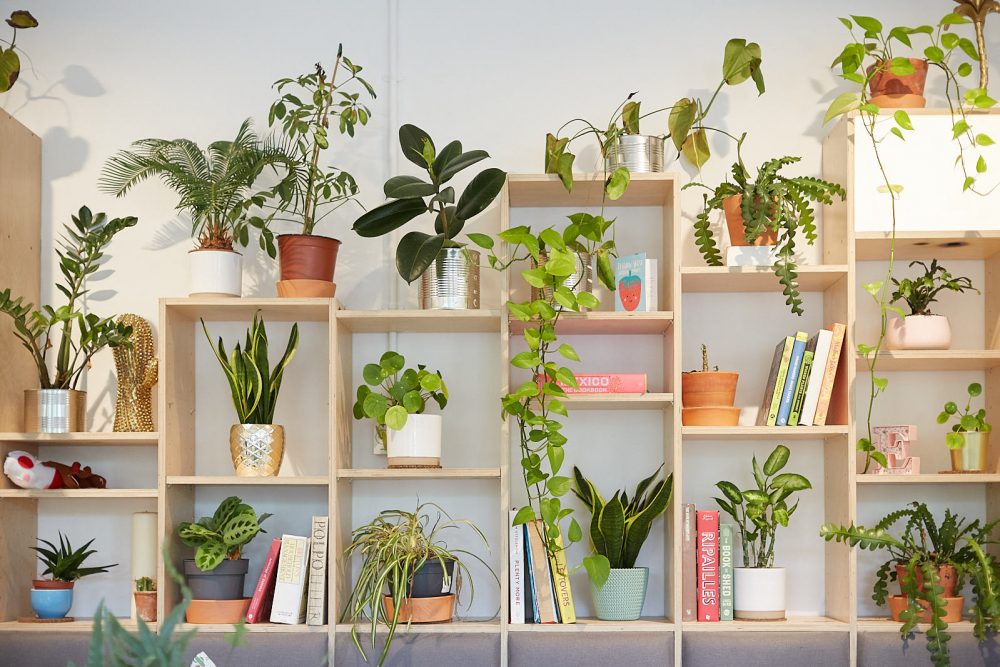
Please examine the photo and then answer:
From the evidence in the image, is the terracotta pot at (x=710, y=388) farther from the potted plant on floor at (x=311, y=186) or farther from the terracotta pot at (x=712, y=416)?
the potted plant on floor at (x=311, y=186)

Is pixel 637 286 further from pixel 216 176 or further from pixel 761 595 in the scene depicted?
pixel 216 176

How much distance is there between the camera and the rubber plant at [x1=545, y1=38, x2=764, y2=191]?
3061mm

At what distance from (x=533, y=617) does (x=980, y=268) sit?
173cm

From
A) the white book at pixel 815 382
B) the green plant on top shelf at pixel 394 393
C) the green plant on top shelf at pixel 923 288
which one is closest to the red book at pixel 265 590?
the green plant on top shelf at pixel 394 393

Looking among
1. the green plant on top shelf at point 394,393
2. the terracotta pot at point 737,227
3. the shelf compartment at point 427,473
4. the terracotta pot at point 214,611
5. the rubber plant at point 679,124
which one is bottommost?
the terracotta pot at point 214,611

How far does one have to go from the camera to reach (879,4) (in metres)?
3.44

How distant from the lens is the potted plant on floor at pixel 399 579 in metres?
2.94

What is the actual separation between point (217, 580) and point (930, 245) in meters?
2.26

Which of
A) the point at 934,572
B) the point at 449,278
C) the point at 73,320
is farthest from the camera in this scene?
the point at 73,320

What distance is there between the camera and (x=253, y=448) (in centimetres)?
309

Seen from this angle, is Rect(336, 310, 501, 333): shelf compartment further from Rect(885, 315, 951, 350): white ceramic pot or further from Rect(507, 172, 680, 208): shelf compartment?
Rect(885, 315, 951, 350): white ceramic pot

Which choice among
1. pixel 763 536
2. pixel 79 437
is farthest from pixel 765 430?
pixel 79 437

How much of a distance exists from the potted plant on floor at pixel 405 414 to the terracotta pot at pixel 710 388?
2.34 feet

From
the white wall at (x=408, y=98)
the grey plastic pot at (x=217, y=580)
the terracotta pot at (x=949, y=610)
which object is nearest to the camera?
the terracotta pot at (x=949, y=610)
